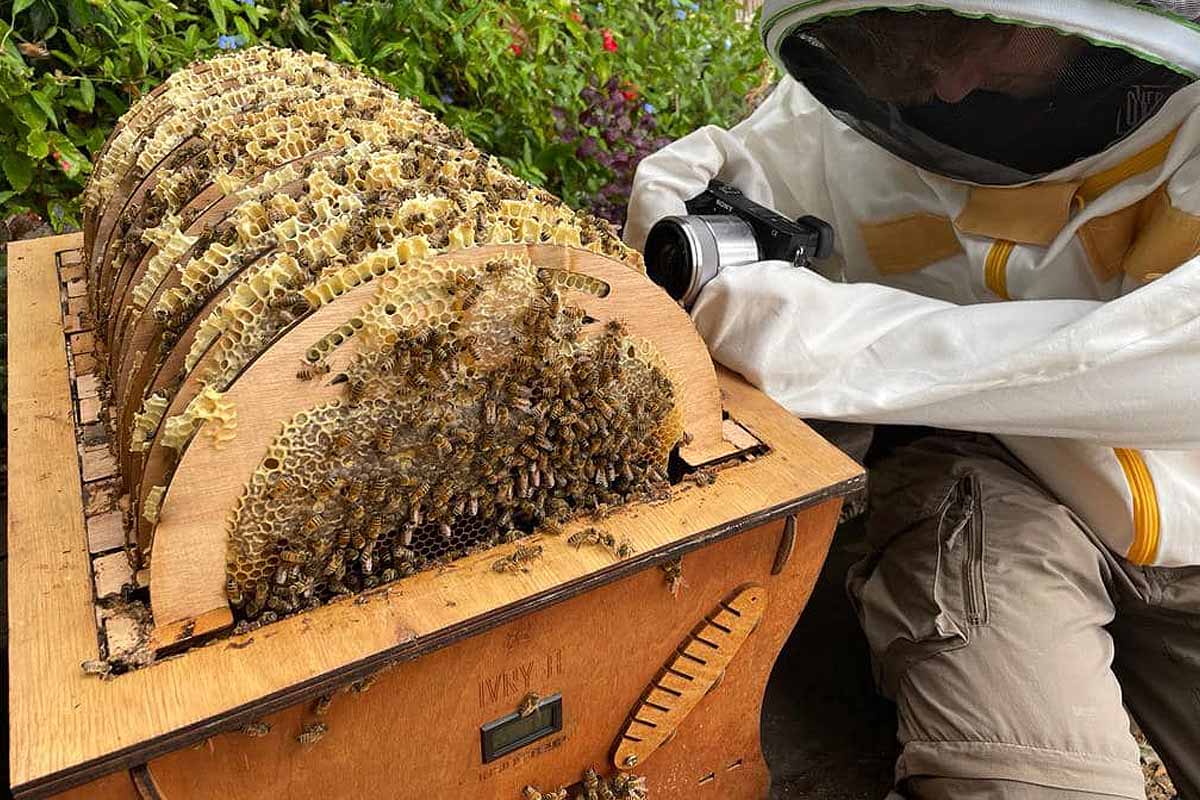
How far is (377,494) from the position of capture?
1119 mm

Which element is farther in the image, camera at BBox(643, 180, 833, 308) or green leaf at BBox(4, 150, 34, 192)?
green leaf at BBox(4, 150, 34, 192)

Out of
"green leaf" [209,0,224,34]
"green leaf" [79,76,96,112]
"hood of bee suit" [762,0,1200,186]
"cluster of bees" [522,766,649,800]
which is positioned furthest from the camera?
"green leaf" [209,0,224,34]

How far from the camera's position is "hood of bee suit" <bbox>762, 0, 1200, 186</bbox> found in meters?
1.24

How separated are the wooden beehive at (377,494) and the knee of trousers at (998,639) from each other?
367mm

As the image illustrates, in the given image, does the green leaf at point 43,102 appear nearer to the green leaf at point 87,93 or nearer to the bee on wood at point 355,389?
the green leaf at point 87,93

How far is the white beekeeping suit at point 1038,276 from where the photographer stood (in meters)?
1.30

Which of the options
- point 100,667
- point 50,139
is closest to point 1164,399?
point 100,667

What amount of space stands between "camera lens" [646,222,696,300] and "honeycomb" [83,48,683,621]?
1.19ft

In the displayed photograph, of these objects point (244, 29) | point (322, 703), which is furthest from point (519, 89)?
point (322, 703)

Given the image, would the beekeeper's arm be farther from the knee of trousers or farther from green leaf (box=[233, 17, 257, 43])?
green leaf (box=[233, 17, 257, 43])

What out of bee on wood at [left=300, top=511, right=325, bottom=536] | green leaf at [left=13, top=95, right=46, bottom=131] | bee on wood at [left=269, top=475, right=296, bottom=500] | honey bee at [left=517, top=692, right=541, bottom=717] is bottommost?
honey bee at [left=517, top=692, right=541, bottom=717]

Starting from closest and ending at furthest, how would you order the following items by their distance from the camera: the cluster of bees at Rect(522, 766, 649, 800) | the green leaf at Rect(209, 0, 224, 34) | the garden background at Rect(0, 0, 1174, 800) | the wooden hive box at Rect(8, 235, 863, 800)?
the wooden hive box at Rect(8, 235, 863, 800), the cluster of bees at Rect(522, 766, 649, 800), the garden background at Rect(0, 0, 1174, 800), the green leaf at Rect(209, 0, 224, 34)

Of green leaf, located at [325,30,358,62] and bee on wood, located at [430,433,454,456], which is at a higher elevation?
green leaf, located at [325,30,358,62]

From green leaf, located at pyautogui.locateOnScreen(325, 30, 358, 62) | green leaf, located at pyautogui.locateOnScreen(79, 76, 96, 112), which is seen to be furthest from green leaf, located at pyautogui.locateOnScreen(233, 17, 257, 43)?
green leaf, located at pyautogui.locateOnScreen(79, 76, 96, 112)
